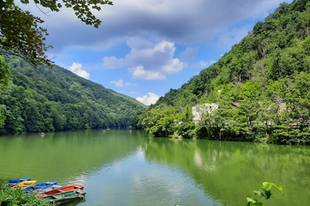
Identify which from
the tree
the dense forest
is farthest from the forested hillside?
the dense forest

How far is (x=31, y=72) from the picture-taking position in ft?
348

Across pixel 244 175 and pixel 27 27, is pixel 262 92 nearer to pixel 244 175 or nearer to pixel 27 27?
pixel 244 175

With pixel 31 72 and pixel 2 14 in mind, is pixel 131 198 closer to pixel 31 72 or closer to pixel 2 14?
pixel 2 14

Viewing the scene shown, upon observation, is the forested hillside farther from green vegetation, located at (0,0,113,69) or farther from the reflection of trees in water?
the reflection of trees in water

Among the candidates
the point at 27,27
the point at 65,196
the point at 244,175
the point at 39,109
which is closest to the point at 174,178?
the point at 244,175

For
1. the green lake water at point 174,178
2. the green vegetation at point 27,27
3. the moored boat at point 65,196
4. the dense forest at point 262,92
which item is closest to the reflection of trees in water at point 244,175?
the green lake water at point 174,178

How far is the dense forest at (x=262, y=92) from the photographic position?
114 feet

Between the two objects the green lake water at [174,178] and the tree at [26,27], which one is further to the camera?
the green lake water at [174,178]

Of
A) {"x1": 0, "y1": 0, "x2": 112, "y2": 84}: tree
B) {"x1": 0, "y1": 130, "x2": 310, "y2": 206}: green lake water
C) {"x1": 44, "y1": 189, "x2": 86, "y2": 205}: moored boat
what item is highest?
{"x1": 0, "y1": 0, "x2": 112, "y2": 84}: tree

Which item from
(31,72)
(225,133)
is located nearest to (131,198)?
(225,133)

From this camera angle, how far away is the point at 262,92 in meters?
43.2

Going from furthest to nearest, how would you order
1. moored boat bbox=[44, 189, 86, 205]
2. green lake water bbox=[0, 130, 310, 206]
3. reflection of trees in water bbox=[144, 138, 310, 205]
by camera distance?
1. reflection of trees in water bbox=[144, 138, 310, 205]
2. green lake water bbox=[0, 130, 310, 206]
3. moored boat bbox=[44, 189, 86, 205]

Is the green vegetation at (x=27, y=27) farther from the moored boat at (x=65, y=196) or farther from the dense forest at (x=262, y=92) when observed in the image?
the dense forest at (x=262, y=92)

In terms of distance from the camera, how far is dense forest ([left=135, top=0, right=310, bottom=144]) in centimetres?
3488
